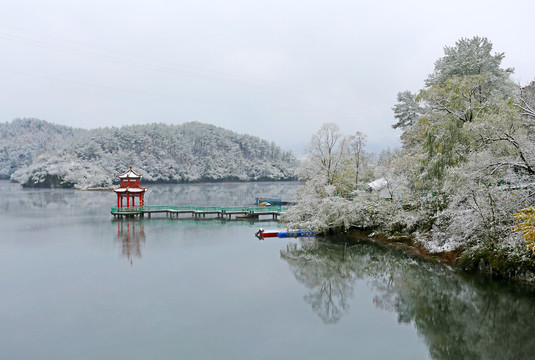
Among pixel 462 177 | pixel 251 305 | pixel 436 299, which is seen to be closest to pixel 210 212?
pixel 251 305

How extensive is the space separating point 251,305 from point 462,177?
43.1ft

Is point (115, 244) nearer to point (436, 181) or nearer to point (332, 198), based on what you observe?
point (332, 198)

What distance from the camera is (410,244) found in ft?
87.9

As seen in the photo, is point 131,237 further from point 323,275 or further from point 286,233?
point 323,275

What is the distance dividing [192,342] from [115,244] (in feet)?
63.8

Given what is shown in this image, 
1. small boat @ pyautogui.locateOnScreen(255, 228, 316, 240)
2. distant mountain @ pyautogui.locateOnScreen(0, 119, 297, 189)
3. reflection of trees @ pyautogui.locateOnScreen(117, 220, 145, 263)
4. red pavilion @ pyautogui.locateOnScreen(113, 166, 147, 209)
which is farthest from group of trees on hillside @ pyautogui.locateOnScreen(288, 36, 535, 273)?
distant mountain @ pyautogui.locateOnScreen(0, 119, 297, 189)

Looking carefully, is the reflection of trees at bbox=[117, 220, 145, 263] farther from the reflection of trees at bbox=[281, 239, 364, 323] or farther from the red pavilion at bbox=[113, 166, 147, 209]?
the reflection of trees at bbox=[281, 239, 364, 323]

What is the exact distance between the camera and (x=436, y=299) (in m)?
17.0

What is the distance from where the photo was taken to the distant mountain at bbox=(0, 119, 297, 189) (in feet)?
359

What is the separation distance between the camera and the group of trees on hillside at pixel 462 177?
19.4m

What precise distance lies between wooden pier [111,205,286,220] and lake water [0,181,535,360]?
16743 mm

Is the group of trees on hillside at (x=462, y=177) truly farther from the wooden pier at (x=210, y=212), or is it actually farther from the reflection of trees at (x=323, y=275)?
the wooden pier at (x=210, y=212)

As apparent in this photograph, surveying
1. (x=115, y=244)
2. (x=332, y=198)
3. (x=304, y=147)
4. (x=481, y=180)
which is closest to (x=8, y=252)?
(x=115, y=244)

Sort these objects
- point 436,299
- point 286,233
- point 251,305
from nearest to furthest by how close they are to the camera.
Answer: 1. point 251,305
2. point 436,299
3. point 286,233
